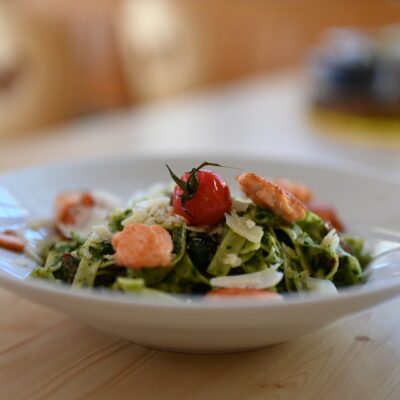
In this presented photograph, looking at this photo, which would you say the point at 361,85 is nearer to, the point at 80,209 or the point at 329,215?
the point at 329,215

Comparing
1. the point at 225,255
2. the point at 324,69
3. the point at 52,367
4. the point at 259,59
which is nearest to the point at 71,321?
the point at 52,367

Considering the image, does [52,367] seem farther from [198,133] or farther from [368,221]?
[198,133]

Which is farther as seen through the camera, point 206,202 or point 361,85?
point 361,85

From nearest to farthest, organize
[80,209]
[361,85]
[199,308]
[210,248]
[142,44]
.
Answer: [199,308]
[210,248]
[80,209]
[361,85]
[142,44]

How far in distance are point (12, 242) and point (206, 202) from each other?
38 cm

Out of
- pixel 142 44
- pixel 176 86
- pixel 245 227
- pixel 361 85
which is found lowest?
pixel 176 86

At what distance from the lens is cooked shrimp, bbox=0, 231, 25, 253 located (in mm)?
1072

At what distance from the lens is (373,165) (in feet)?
7.15

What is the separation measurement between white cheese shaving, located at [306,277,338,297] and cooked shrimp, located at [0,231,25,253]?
0.53 m

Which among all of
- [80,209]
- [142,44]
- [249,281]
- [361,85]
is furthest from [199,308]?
[142,44]

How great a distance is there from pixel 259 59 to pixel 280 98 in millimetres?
3826

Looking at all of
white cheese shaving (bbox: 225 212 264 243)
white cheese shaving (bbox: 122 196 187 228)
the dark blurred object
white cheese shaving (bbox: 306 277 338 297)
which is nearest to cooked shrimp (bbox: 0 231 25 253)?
white cheese shaving (bbox: 122 196 187 228)

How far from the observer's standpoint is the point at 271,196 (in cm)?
100

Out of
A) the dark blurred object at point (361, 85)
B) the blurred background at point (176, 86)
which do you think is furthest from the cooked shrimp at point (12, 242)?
the dark blurred object at point (361, 85)
